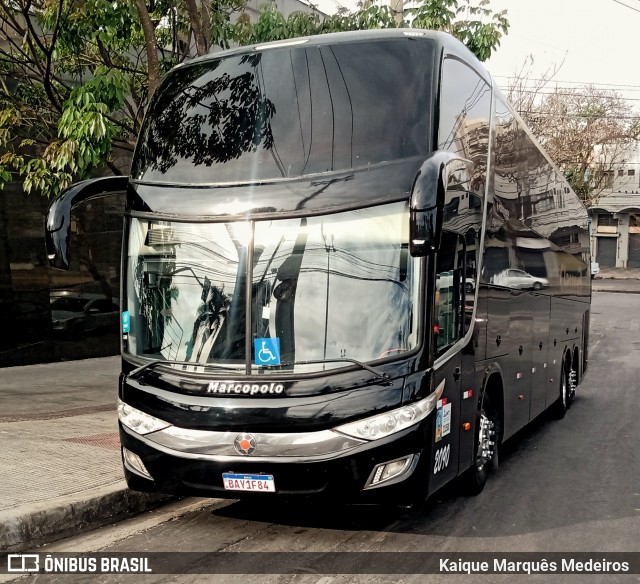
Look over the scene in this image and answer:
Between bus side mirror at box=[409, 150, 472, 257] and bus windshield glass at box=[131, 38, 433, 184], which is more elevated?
bus windshield glass at box=[131, 38, 433, 184]

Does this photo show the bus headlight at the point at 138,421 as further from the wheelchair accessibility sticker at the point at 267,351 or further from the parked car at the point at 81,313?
the parked car at the point at 81,313

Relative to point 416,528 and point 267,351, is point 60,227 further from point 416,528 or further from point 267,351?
point 416,528

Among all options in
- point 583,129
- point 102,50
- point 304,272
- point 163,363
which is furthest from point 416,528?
point 583,129

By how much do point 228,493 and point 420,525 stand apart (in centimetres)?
169

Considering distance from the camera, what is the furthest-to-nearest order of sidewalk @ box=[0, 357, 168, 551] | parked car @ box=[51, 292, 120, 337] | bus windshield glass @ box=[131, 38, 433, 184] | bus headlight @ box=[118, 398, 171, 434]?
parked car @ box=[51, 292, 120, 337] < sidewalk @ box=[0, 357, 168, 551] < bus windshield glass @ box=[131, 38, 433, 184] < bus headlight @ box=[118, 398, 171, 434]

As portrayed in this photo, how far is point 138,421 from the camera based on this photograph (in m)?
6.09

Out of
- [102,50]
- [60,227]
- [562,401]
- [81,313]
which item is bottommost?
[562,401]

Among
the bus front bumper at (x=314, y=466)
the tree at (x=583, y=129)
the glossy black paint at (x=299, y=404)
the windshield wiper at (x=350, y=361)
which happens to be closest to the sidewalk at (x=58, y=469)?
the bus front bumper at (x=314, y=466)

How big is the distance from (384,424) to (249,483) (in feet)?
3.31

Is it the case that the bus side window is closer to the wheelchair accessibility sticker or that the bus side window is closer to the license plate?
the wheelchair accessibility sticker

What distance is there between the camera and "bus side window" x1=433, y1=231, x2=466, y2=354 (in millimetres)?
6059

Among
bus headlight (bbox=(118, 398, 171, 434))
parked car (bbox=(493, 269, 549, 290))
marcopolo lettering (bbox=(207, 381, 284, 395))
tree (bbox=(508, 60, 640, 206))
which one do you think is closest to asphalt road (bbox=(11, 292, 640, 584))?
bus headlight (bbox=(118, 398, 171, 434))

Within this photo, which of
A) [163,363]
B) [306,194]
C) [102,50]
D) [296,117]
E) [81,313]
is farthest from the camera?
[81,313]

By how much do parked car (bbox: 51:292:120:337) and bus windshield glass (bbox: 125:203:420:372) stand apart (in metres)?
11.1
